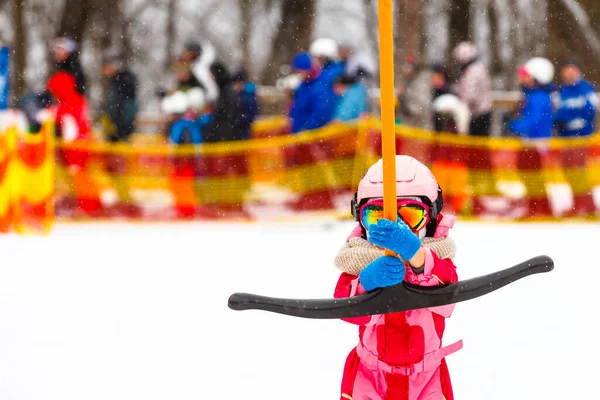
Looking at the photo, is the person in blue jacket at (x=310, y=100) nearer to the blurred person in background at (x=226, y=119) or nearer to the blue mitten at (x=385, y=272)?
the blurred person in background at (x=226, y=119)

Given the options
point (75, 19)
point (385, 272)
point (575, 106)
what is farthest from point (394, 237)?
point (75, 19)

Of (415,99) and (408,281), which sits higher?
(415,99)

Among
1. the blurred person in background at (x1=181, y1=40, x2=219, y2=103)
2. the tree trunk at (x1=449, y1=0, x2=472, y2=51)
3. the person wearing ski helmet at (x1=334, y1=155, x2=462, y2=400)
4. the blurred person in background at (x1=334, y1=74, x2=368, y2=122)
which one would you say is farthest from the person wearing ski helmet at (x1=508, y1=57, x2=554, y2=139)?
the tree trunk at (x1=449, y1=0, x2=472, y2=51)

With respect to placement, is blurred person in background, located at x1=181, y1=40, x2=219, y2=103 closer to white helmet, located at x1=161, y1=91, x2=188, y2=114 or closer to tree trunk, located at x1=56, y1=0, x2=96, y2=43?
white helmet, located at x1=161, y1=91, x2=188, y2=114

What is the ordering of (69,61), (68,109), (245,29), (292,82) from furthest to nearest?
(245,29), (292,82), (69,61), (68,109)

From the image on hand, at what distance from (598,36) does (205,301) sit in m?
15.2

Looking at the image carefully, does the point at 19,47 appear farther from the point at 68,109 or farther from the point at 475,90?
the point at 475,90

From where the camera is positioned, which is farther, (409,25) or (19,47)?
(19,47)

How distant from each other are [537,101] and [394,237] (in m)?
7.42

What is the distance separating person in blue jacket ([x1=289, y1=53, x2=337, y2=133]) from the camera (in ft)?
A: 30.5

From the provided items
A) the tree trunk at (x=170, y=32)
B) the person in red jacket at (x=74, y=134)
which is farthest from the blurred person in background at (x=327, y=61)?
the tree trunk at (x=170, y=32)

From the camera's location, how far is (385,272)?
2.51 metres

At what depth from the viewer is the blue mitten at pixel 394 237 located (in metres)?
2.40

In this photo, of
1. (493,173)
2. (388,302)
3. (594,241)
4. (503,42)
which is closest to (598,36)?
(503,42)
